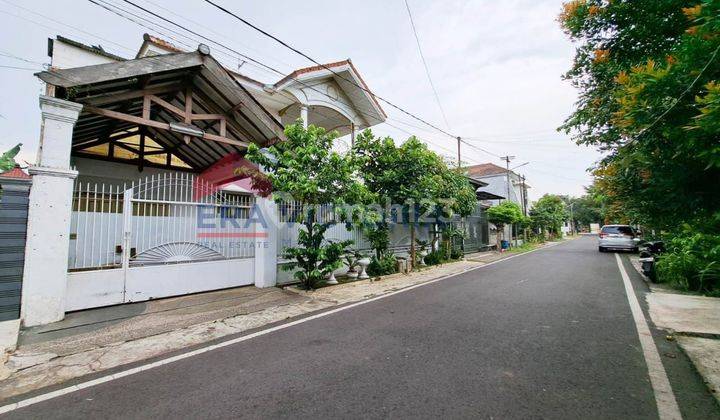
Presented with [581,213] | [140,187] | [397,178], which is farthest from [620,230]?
[581,213]

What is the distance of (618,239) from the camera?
16.3 meters

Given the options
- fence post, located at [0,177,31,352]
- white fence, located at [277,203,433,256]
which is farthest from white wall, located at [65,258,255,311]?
white fence, located at [277,203,433,256]

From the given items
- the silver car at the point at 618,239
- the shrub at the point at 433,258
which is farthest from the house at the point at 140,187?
the silver car at the point at 618,239

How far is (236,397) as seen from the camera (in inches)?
102

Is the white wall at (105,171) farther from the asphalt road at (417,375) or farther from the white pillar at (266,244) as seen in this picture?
the asphalt road at (417,375)

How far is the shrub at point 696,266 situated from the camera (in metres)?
6.08

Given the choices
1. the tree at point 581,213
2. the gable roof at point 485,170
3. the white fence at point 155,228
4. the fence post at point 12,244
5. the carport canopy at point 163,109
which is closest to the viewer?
the fence post at point 12,244

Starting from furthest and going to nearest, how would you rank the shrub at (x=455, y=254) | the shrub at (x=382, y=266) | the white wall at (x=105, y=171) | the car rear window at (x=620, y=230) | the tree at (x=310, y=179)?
the car rear window at (x=620, y=230), the shrub at (x=455, y=254), the shrub at (x=382, y=266), the white wall at (x=105, y=171), the tree at (x=310, y=179)

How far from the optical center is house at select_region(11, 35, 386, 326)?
15.1ft

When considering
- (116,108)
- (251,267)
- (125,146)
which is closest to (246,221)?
(251,267)

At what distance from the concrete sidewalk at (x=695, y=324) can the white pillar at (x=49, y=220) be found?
8.10m

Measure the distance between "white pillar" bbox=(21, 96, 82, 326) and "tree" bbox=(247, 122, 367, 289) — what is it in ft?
9.76

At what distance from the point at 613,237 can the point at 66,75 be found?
22.6 metres

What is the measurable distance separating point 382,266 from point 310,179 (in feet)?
14.1
